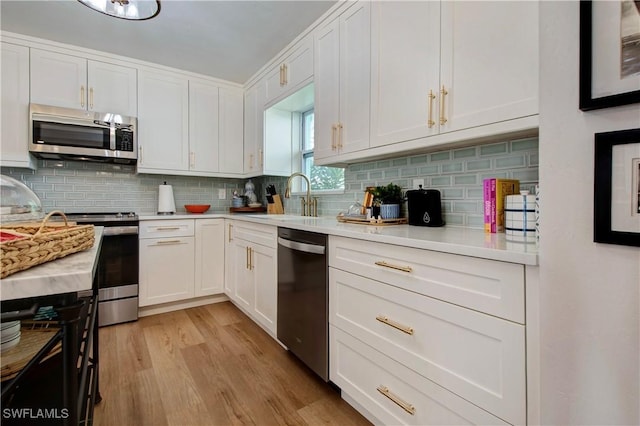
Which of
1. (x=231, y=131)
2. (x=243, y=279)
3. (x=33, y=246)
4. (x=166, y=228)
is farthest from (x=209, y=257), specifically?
(x=33, y=246)

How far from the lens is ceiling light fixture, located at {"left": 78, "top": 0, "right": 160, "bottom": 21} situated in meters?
1.56

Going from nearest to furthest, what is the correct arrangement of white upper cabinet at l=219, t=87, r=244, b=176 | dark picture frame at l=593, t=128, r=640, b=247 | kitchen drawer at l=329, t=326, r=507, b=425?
dark picture frame at l=593, t=128, r=640, b=247, kitchen drawer at l=329, t=326, r=507, b=425, white upper cabinet at l=219, t=87, r=244, b=176

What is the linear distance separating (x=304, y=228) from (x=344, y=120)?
82 centimetres

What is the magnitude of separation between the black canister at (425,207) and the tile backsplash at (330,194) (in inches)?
4.1

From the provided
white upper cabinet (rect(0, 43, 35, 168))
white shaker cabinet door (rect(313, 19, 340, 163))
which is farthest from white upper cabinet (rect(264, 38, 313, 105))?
white upper cabinet (rect(0, 43, 35, 168))

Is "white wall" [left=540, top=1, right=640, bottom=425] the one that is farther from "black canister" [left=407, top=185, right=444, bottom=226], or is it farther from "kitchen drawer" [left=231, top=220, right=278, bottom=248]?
"kitchen drawer" [left=231, top=220, right=278, bottom=248]

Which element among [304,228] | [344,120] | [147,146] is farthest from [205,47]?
[304,228]

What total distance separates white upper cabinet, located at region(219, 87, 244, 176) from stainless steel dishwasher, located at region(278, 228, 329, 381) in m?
1.85

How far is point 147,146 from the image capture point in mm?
3072

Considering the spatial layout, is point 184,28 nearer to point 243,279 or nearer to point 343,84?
point 343,84

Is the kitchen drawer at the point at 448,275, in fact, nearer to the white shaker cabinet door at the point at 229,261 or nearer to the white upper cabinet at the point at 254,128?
the white shaker cabinet door at the point at 229,261

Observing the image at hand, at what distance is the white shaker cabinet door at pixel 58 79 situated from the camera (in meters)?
2.61

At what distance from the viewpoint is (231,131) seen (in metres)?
3.58

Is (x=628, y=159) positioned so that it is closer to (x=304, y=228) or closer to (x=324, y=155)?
(x=304, y=228)
